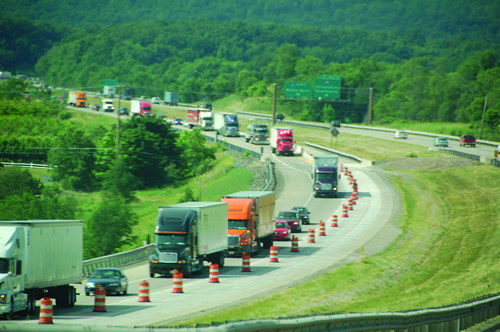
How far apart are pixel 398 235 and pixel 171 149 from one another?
199 feet

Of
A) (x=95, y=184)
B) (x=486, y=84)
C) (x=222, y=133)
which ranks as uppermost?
A: (x=486, y=84)

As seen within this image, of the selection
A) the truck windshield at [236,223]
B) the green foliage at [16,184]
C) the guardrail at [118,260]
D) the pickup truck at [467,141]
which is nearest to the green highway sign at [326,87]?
the pickup truck at [467,141]

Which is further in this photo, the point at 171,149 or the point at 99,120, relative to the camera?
the point at 99,120

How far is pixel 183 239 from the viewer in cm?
3003

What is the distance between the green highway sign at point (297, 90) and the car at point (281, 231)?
80.3 meters

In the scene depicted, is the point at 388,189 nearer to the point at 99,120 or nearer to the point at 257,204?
the point at 257,204

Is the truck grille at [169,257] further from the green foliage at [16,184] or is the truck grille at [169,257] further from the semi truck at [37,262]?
the green foliage at [16,184]

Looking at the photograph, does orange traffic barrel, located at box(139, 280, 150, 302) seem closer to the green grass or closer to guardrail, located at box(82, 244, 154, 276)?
the green grass

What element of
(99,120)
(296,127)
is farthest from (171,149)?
(99,120)

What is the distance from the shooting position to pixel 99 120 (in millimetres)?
141125

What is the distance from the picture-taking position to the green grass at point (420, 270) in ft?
75.5

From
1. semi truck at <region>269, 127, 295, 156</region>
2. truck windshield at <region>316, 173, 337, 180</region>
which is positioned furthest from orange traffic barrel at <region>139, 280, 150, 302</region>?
semi truck at <region>269, 127, 295, 156</region>

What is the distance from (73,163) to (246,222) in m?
68.3

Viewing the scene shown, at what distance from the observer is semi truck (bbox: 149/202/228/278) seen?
98.5ft
